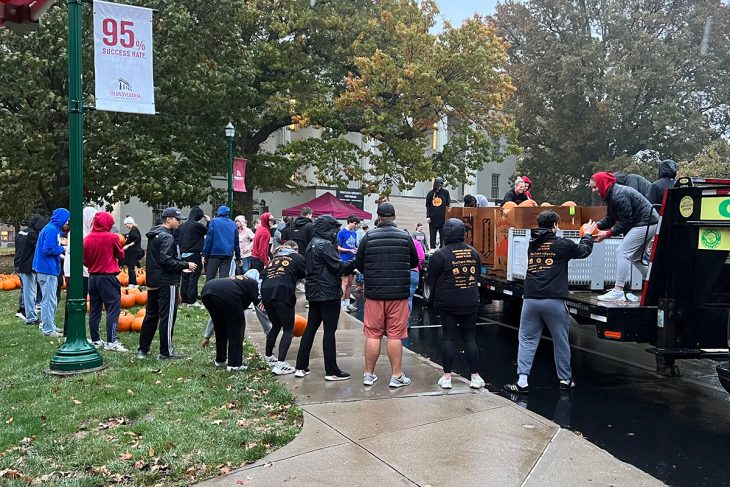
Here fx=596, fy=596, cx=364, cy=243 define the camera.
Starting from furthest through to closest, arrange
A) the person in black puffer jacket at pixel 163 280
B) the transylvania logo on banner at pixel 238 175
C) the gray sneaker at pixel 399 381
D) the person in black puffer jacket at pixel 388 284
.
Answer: the transylvania logo on banner at pixel 238 175
the person in black puffer jacket at pixel 163 280
the gray sneaker at pixel 399 381
the person in black puffer jacket at pixel 388 284

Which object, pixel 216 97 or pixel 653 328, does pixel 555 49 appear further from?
pixel 653 328

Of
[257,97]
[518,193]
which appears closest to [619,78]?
[257,97]

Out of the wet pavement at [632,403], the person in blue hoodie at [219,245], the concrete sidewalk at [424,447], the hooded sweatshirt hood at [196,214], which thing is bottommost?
the wet pavement at [632,403]

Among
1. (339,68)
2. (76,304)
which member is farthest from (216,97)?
(76,304)

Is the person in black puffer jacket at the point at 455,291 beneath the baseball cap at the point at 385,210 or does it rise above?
beneath

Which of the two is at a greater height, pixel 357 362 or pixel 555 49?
pixel 555 49

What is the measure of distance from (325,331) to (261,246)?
6.37 m

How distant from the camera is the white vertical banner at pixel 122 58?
275 inches

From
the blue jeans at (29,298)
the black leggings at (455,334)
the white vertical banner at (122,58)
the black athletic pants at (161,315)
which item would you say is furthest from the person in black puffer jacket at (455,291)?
the blue jeans at (29,298)

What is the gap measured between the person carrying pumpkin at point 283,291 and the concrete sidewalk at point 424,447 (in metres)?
0.56

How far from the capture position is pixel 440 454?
4645mm

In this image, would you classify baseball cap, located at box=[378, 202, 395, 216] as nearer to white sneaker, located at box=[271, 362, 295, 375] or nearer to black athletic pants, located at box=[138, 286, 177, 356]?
white sneaker, located at box=[271, 362, 295, 375]

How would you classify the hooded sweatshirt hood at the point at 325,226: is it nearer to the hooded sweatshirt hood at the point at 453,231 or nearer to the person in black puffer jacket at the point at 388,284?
the person in black puffer jacket at the point at 388,284

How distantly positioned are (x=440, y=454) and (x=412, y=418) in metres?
0.84
